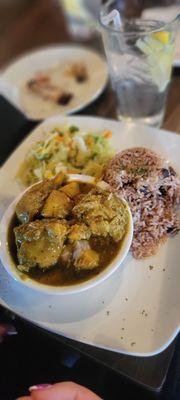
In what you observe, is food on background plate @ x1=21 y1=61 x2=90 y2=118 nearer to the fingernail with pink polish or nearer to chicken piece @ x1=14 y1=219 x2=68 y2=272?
chicken piece @ x1=14 y1=219 x2=68 y2=272

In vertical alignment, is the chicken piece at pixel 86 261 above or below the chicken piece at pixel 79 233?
below

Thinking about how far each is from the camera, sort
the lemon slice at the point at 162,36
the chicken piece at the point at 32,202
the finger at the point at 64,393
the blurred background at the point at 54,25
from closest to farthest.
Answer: the finger at the point at 64,393
the chicken piece at the point at 32,202
the lemon slice at the point at 162,36
the blurred background at the point at 54,25

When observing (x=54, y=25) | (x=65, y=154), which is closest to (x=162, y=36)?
(x=65, y=154)

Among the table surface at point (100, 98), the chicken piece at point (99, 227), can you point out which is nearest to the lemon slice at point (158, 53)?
the table surface at point (100, 98)

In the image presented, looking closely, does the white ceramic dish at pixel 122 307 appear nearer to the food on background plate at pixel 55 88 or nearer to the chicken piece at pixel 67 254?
the chicken piece at pixel 67 254

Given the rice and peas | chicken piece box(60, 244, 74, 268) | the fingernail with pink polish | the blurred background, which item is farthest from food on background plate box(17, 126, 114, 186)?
the blurred background

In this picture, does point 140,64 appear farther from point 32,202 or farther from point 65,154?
point 32,202
